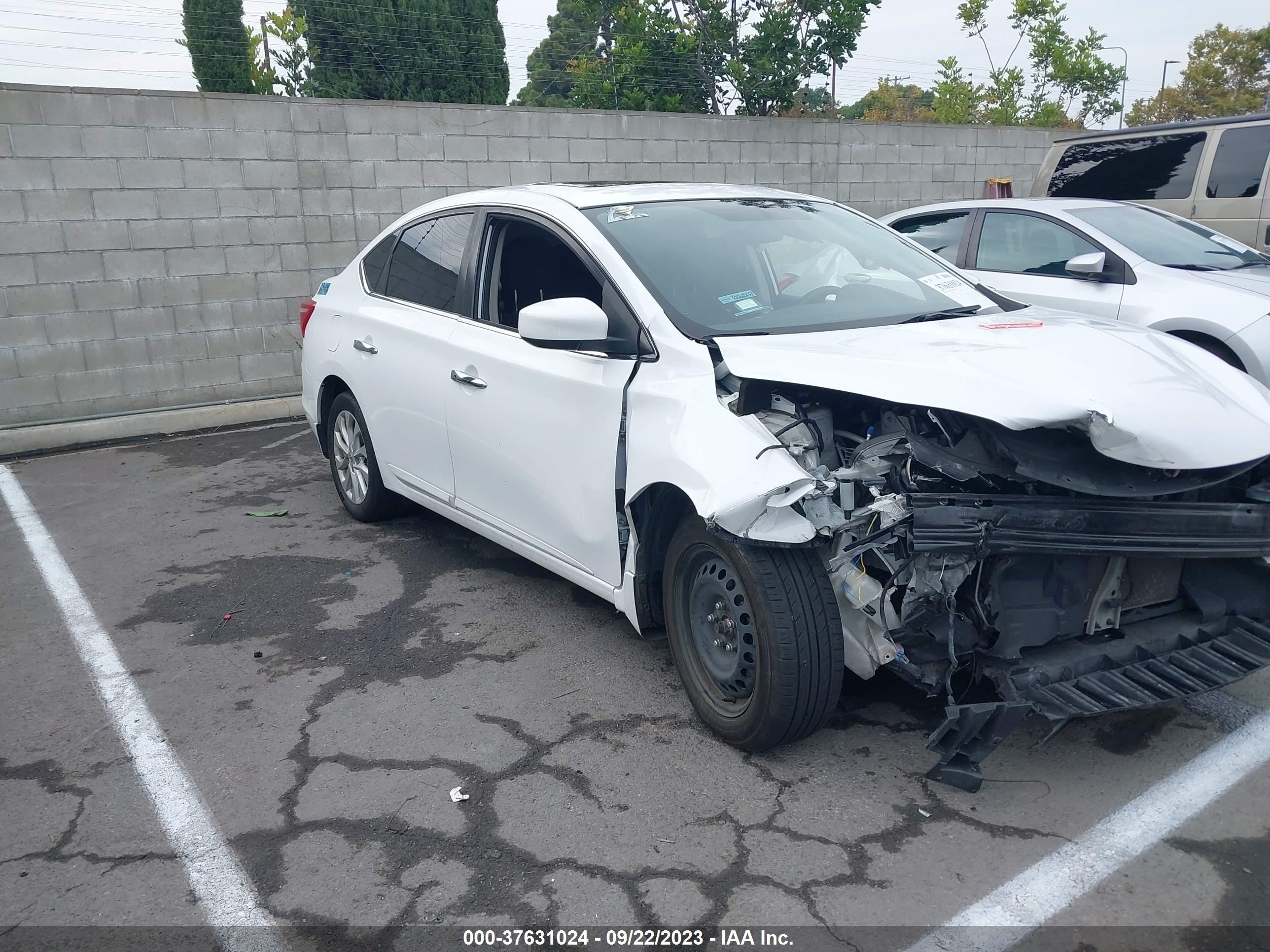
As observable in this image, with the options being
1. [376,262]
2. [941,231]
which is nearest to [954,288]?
[376,262]

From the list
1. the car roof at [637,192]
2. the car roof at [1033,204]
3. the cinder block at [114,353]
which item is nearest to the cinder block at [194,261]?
the cinder block at [114,353]

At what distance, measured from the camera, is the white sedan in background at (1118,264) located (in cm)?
632

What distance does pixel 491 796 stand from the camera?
3277 millimetres

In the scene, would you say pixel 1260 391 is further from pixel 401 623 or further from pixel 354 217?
pixel 354 217

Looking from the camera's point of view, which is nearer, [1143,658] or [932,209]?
[1143,658]

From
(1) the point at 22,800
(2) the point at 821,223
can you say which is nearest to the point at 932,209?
(2) the point at 821,223

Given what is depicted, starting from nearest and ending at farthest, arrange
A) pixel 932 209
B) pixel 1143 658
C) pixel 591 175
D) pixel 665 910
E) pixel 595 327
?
1. pixel 665 910
2. pixel 1143 658
3. pixel 595 327
4. pixel 932 209
5. pixel 591 175

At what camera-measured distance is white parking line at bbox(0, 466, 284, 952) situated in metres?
2.74

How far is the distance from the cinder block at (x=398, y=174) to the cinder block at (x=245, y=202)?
97 cm

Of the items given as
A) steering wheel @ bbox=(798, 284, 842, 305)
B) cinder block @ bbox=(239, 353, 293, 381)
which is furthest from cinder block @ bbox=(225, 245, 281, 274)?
steering wheel @ bbox=(798, 284, 842, 305)

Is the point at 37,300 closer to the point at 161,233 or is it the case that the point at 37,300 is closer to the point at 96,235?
the point at 96,235

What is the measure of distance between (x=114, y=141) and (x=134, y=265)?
3.08 ft

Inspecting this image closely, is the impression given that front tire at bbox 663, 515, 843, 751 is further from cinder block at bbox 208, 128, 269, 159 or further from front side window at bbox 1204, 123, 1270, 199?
front side window at bbox 1204, 123, 1270, 199

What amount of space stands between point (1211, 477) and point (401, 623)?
10.7ft
